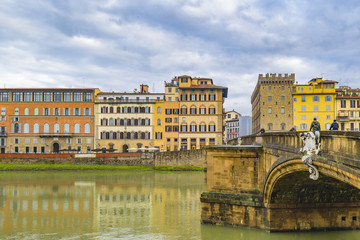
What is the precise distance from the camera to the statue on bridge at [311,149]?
1387 centimetres

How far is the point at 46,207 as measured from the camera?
29.8 m

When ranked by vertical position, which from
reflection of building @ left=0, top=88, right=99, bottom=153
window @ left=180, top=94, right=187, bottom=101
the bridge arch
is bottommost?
the bridge arch

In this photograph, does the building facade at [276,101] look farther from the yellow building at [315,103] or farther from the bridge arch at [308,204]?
the bridge arch at [308,204]

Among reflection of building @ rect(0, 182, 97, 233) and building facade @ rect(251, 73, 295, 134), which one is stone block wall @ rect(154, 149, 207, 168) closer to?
building facade @ rect(251, 73, 295, 134)

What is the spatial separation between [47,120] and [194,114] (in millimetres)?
25835

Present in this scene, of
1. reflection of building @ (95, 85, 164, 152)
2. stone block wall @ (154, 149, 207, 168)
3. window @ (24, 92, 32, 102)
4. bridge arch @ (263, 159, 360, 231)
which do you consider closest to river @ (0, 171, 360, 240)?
bridge arch @ (263, 159, 360, 231)

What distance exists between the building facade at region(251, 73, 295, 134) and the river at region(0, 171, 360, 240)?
26.1m

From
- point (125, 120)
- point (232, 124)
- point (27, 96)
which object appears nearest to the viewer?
point (125, 120)

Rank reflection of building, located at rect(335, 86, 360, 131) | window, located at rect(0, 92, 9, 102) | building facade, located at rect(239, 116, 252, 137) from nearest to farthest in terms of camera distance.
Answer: reflection of building, located at rect(335, 86, 360, 131) < window, located at rect(0, 92, 9, 102) < building facade, located at rect(239, 116, 252, 137)

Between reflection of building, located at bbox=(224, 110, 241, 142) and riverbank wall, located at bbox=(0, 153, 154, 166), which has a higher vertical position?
reflection of building, located at bbox=(224, 110, 241, 142)

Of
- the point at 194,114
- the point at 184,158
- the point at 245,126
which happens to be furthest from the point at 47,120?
the point at 245,126

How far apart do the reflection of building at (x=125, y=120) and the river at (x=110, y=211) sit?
2246cm

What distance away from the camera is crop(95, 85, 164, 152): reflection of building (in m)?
70.6

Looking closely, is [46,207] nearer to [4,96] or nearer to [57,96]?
[57,96]
